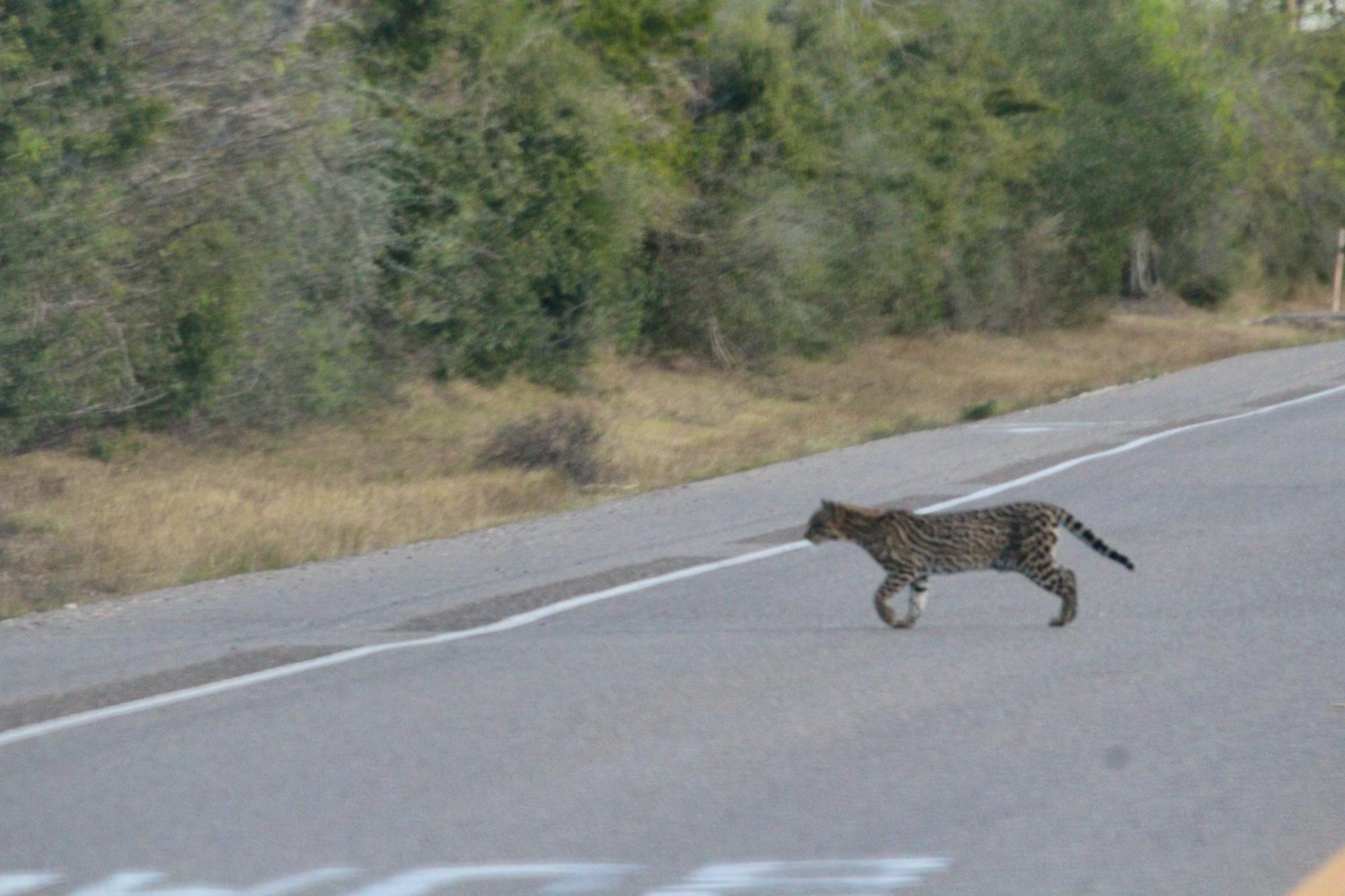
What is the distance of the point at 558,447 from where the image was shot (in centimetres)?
1930

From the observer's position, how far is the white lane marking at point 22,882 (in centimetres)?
572

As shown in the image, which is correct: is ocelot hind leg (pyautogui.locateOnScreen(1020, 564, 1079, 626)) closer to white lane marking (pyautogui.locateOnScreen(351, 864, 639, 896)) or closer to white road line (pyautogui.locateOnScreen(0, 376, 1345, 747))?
white road line (pyautogui.locateOnScreen(0, 376, 1345, 747))

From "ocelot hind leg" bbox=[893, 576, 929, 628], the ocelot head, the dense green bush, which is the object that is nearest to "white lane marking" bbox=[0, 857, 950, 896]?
Answer: "ocelot hind leg" bbox=[893, 576, 929, 628]

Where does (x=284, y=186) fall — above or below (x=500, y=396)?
above

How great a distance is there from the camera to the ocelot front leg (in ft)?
31.6

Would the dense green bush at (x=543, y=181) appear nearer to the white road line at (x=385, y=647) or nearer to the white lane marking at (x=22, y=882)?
the white road line at (x=385, y=647)

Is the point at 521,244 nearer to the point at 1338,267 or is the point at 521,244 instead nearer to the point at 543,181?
the point at 543,181

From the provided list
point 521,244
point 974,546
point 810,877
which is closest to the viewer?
point 810,877

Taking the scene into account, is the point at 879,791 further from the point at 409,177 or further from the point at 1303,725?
the point at 409,177

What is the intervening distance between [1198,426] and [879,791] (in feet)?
49.2

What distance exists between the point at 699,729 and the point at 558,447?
11782mm

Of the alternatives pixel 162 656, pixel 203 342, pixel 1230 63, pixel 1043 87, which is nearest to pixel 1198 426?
pixel 203 342

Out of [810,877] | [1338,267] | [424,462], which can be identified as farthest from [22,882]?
[1338,267]

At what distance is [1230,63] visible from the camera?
44438 millimetres
